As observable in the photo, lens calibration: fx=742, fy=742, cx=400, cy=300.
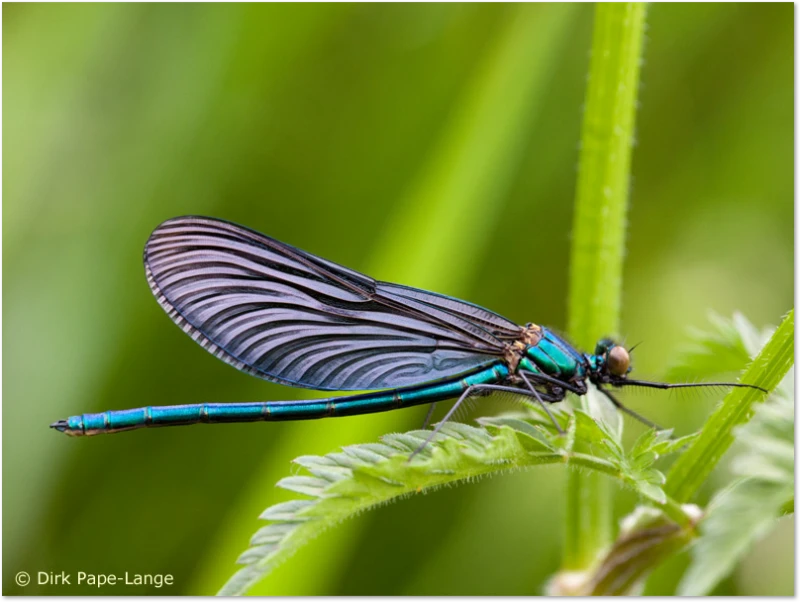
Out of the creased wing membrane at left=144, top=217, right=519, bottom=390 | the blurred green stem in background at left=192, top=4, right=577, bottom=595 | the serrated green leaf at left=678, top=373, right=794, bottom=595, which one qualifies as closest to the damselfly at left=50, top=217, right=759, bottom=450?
the creased wing membrane at left=144, top=217, right=519, bottom=390

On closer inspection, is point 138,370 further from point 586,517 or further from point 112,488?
point 586,517

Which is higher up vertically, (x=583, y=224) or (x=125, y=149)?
(x=583, y=224)

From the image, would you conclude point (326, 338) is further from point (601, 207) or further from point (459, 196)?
point (459, 196)

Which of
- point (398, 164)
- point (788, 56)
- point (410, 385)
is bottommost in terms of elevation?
point (410, 385)

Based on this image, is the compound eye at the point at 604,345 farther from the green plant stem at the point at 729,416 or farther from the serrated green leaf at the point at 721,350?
the green plant stem at the point at 729,416

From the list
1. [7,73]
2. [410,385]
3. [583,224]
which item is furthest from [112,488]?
[583,224]

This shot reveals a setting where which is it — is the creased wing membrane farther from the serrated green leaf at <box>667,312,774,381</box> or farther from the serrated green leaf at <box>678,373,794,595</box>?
the serrated green leaf at <box>678,373,794,595</box>
